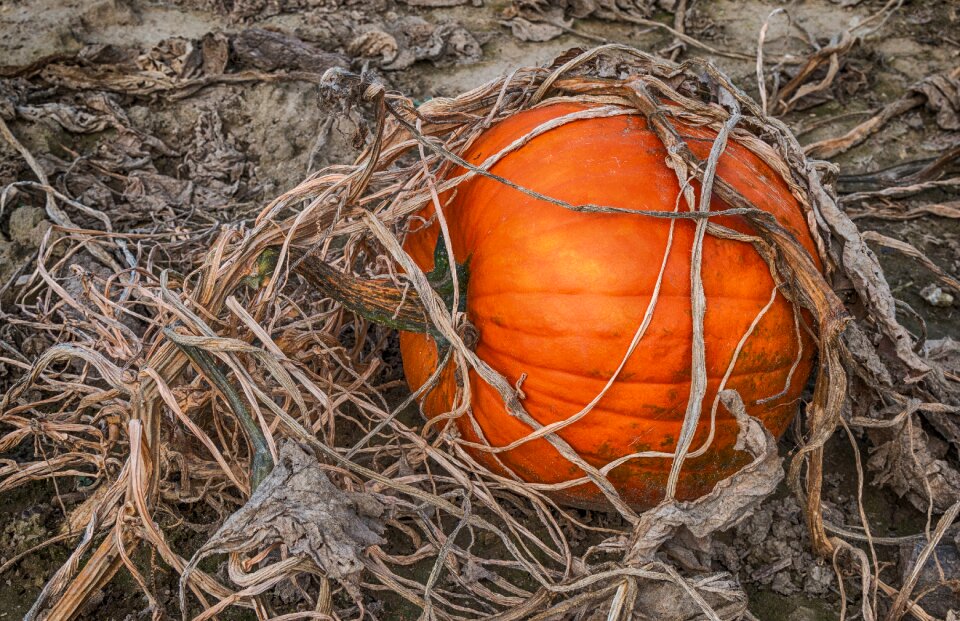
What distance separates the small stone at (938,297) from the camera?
2.73 metres

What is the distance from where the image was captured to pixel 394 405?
96.3 inches

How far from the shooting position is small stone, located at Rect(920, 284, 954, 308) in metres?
2.73

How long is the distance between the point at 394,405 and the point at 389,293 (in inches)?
23.8

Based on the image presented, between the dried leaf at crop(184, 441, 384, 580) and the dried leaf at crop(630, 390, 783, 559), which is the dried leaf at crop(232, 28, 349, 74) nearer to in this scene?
the dried leaf at crop(184, 441, 384, 580)

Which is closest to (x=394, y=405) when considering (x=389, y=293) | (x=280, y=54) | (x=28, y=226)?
(x=389, y=293)

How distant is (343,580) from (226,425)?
77 centimetres

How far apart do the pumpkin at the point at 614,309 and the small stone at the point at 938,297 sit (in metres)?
1.12

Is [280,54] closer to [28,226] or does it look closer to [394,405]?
[28,226]

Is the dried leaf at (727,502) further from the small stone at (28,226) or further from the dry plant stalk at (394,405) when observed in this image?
the small stone at (28,226)

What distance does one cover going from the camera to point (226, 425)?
2236mm

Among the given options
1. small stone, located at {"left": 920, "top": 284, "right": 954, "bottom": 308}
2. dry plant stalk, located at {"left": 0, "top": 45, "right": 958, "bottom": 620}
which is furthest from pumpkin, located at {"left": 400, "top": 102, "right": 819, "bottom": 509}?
small stone, located at {"left": 920, "top": 284, "right": 954, "bottom": 308}

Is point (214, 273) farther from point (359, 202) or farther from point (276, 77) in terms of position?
point (276, 77)

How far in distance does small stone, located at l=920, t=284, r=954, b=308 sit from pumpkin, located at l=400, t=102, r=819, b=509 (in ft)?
3.67

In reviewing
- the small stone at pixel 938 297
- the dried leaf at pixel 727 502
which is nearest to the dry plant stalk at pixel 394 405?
the dried leaf at pixel 727 502
